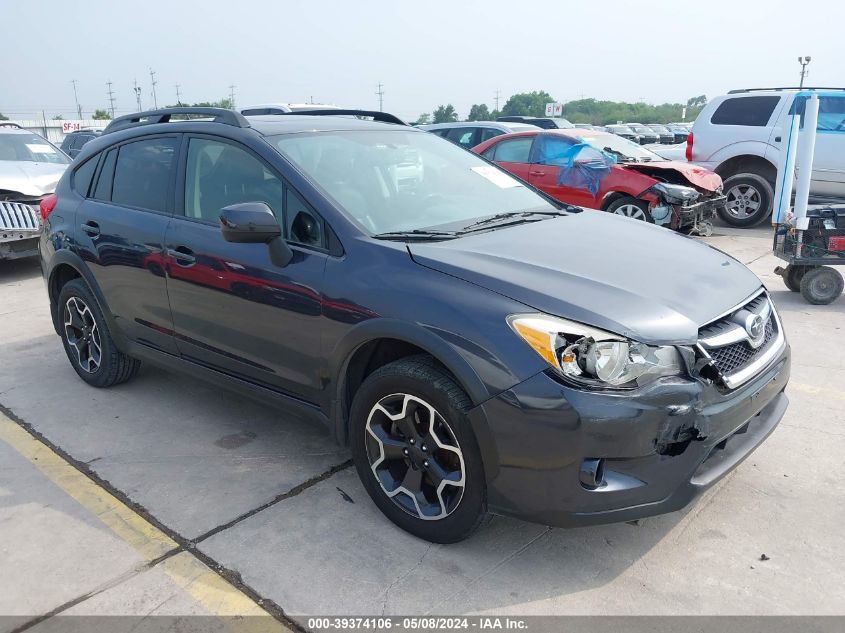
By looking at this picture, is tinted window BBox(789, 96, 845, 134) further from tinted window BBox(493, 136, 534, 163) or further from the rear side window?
tinted window BBox(493, 136, 534, 163)

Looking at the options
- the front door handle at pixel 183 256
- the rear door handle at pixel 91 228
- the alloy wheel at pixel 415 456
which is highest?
the rear door handle at pixel 91 228

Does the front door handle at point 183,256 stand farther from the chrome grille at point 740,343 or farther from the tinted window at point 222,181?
the chrome grille at point 740,343

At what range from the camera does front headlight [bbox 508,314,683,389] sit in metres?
2.47

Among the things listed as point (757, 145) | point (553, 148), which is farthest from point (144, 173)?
point (757, 145)

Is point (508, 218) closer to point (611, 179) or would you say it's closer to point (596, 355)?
point (596, 355)

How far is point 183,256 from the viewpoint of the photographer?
3705 millimetres

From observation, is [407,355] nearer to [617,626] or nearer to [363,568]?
[363,568]

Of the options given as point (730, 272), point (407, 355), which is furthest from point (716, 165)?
point (407, 355)

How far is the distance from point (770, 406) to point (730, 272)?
0.62m

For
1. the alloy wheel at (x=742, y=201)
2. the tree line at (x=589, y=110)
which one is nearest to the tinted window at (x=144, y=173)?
the alloy wheel at (x=742, y=201)

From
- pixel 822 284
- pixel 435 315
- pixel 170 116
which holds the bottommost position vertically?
pixel 822 284

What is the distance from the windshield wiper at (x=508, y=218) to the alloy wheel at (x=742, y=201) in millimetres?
8102

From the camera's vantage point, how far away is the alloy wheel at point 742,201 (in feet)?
35.3

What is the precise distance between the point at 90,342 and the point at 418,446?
2874mm
